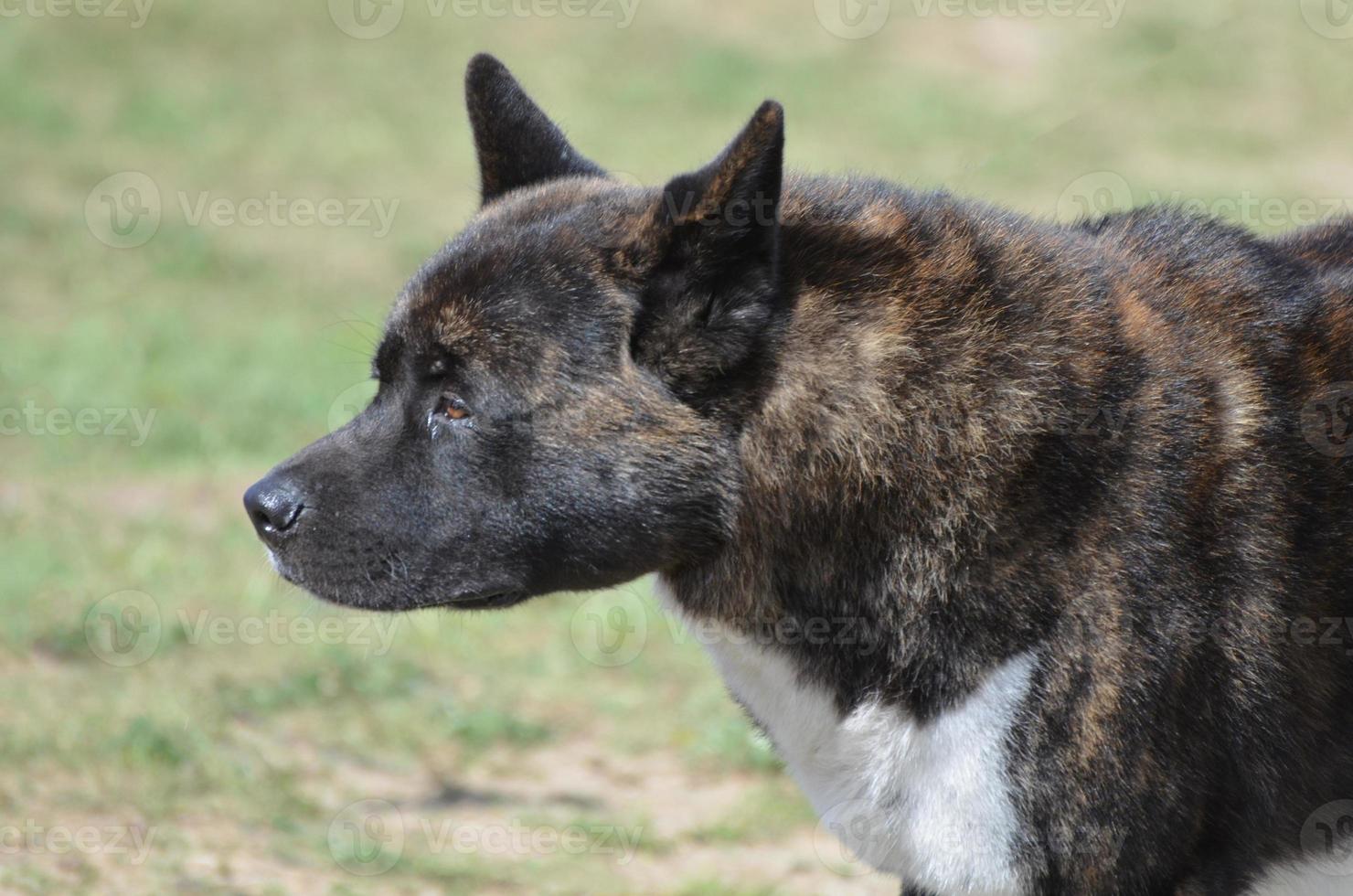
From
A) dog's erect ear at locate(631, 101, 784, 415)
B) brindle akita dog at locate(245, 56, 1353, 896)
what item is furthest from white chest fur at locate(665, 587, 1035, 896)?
dog's erect ear at locate(631, 101, 784, 415)

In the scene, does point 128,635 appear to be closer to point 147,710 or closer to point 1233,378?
point 147,710

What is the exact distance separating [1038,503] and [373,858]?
294 cm

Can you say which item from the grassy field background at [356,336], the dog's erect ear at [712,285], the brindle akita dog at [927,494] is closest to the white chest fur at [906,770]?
the brindle akita dog at [927,494]

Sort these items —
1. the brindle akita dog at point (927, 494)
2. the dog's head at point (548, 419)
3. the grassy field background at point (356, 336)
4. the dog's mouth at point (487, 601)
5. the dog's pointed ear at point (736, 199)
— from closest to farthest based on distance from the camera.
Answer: the dog's pointed ear at point (736, 199)
the brindle akita dog at point (927, 494)
the dog's head at point (548, 419)
the dog's mouth at point (487, 601)
the grassy field background at point (356, 336)

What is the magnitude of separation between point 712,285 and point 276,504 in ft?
4.05

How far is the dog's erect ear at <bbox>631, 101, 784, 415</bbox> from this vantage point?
3.42 meters

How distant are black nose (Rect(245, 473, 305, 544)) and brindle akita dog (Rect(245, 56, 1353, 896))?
1cm

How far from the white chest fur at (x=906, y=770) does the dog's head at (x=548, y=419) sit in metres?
0.41

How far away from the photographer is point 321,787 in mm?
5852

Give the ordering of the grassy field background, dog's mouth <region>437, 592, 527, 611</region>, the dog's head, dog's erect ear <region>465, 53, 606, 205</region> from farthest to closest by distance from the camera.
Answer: the grassy field background → dog's erect ear <region>465, 53, 606, 205</region> → dog's mouth <region>437, 592, 527, 611</region> → the dog's head

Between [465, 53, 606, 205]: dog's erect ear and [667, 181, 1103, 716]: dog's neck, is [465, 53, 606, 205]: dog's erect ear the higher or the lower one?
the higher one

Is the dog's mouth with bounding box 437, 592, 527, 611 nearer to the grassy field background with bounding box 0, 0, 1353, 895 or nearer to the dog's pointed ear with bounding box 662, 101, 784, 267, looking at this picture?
the dog's pointed ear with bounding box 662, 101, 784, 267

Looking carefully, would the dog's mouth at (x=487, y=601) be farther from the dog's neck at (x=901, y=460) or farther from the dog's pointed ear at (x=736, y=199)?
the dog's pointed ear at (x=736, y=199)

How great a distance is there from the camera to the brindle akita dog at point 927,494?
3391mm
